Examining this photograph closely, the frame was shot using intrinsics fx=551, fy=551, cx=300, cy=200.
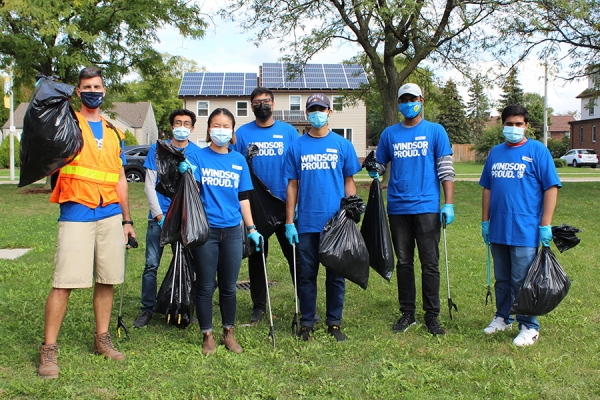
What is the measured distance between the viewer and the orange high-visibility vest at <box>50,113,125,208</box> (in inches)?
145

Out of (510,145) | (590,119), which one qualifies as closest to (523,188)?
(510,145)

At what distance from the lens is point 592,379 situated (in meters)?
3.54

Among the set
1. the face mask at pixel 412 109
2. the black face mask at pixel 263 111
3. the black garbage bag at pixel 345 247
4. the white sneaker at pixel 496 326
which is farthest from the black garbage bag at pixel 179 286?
the white sneaker at pixel 496 326

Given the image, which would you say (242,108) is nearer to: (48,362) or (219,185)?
(219,185)

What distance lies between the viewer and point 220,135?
4102 mm

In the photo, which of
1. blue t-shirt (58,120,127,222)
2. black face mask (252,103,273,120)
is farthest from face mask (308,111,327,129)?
blue t-shirt (58,120,127,222)

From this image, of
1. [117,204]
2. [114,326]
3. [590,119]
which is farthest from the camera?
[590,119]

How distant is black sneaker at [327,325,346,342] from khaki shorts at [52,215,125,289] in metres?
1.68

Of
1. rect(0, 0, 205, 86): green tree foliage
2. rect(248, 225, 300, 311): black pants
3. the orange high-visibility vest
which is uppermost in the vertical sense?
rect(0, 0, 205, 86): green tree foliage

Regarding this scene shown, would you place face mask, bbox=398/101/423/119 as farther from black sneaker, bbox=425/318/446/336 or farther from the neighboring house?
the neighboring house

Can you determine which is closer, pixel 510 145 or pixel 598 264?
pixel 510 145

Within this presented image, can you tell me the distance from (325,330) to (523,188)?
1.94m

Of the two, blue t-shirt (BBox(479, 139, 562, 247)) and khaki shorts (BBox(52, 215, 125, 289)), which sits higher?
blue t-shirt (BBox(479, 139, 562, 247))

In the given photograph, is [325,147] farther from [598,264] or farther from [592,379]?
[598,264]
